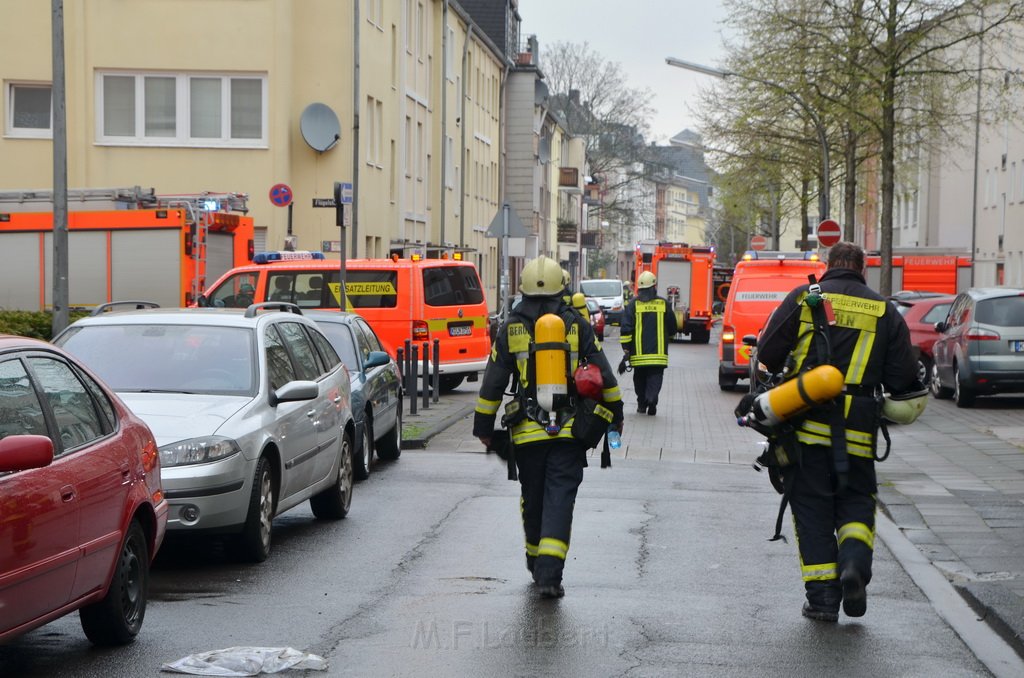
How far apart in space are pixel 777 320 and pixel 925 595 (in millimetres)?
1909

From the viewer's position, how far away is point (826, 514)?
288 inches

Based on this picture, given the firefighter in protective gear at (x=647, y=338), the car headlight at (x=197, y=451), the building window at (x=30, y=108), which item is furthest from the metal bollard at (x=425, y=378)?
the building window at (x=30, y=108)

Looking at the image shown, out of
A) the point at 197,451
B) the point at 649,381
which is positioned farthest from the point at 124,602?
the point at 649,381

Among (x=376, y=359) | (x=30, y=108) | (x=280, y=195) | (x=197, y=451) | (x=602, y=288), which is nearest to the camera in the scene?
(x=197, y=451)

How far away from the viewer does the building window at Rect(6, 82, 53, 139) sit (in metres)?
33.2

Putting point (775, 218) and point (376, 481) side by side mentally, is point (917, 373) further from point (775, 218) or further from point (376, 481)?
point (775, 218)

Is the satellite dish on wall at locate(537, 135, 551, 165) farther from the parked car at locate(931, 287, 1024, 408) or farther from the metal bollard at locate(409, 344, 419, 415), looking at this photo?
the metal bollard at locate(409, 344, 419, 415)

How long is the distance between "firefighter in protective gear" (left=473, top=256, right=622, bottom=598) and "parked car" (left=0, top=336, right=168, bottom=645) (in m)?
1.89

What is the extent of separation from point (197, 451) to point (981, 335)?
49.7 feet

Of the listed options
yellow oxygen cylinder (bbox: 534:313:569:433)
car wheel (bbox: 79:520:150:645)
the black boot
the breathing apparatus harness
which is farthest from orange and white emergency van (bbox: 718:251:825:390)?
car wheel (bbox: 79:520:150:645)

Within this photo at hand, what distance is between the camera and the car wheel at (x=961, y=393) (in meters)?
21.5

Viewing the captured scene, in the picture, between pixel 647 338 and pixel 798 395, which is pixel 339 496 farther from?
pixel 647 338

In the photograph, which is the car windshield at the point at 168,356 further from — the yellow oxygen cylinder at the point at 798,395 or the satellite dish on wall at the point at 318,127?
the satellite dish on wall at the point at 318,127

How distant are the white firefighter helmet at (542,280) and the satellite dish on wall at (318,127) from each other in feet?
84.9
